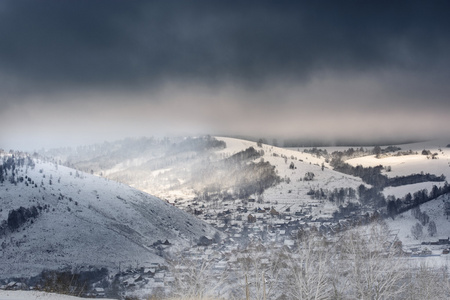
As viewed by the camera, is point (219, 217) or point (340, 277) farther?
point (219, 217)

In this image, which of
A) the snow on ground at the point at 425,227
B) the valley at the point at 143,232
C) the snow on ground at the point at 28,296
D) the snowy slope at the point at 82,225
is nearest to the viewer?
the snow on ground at the point at 28,296

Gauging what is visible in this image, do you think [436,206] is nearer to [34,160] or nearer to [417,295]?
[417,295]

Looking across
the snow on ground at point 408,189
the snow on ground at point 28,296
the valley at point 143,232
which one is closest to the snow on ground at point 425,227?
the valley at point 143,232

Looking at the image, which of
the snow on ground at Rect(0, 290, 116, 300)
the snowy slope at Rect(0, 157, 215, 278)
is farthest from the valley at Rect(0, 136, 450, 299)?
the snow on ground at Rect(0, 290, 116, 300)

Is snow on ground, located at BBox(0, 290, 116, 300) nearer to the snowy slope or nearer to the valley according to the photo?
the valley

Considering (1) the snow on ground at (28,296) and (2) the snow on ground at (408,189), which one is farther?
(2) the snow on ground at (408,189)

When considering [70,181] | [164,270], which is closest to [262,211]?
[70,181]

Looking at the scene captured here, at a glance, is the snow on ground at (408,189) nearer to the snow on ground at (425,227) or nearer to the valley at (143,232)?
the valley at (143,232)

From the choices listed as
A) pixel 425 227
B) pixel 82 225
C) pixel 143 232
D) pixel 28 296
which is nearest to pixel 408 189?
pixel 425 227

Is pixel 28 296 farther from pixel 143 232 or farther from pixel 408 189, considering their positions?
pixel 408 189
